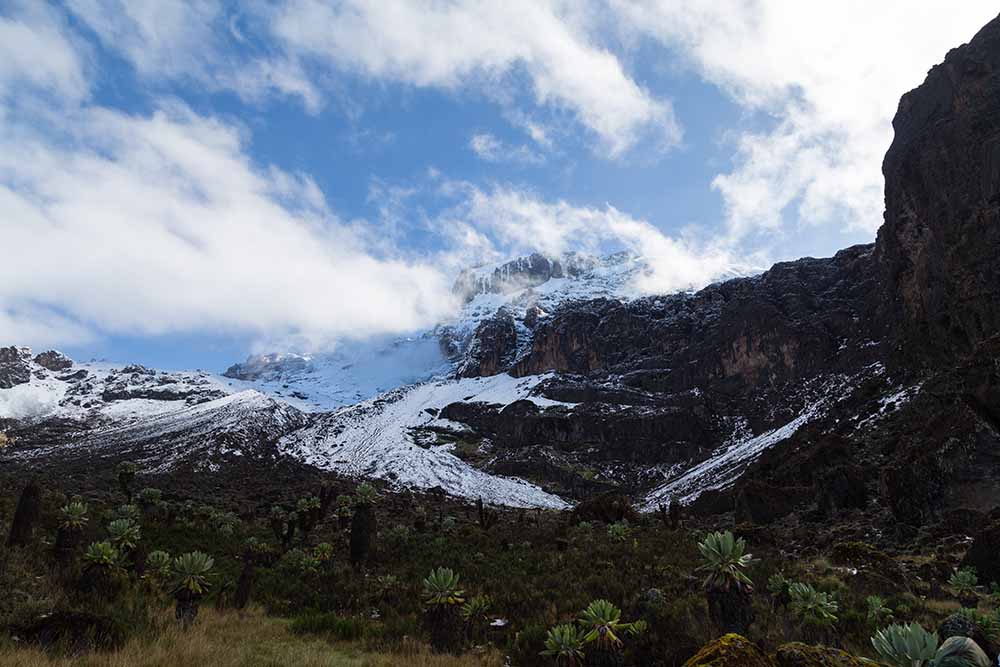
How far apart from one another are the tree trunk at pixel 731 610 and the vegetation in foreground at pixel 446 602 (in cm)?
3

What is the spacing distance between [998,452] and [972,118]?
203 feet

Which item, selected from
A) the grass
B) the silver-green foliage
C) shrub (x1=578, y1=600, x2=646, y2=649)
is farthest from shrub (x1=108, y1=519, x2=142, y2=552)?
the silver-green foliage

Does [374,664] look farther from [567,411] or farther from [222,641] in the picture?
[567,411]

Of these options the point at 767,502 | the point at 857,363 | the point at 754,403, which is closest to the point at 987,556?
the point at 767,502

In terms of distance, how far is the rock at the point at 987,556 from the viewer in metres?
14.6

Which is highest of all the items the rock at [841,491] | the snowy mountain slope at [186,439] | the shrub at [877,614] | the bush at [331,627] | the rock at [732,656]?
the snowy mountain slope at [186,439]

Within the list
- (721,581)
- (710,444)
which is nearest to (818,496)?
(721,581)

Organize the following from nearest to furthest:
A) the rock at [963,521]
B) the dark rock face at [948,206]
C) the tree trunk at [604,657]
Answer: the tree trunk at [604,657] < the rock at [963,521] < the dark rock face at [948,206]

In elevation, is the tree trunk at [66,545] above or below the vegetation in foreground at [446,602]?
above

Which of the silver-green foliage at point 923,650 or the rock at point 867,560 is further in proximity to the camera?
the rock at point 867,560

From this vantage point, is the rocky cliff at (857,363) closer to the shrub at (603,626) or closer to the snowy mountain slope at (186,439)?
the shrub at (603,626)

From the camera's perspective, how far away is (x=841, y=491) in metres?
35.2

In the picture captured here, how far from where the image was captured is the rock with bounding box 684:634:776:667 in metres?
5.61

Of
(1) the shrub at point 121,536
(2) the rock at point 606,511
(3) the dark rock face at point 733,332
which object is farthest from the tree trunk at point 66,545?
(3) the dark rock face at point 733,332
